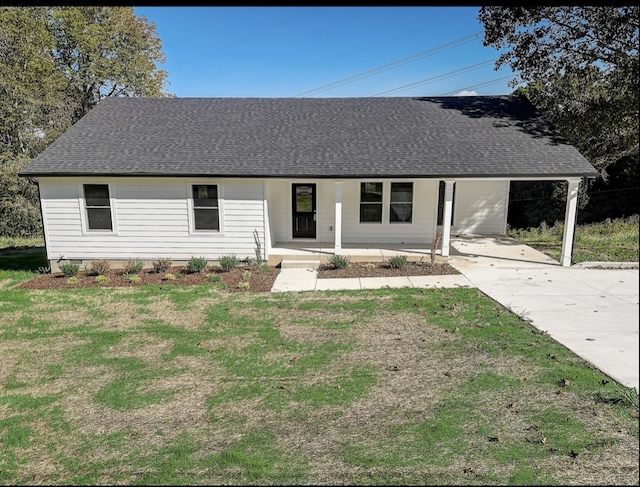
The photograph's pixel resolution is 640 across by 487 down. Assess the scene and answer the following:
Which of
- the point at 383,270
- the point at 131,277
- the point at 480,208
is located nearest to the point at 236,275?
the point at 131,277

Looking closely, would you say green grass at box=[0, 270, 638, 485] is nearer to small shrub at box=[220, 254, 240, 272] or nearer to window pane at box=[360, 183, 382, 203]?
small shrub at box=[220, 254, 240, 272]

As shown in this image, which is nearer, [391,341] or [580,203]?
[391,341]

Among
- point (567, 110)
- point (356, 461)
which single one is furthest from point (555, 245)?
point (356, 461)

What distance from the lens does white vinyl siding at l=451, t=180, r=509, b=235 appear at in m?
14.2

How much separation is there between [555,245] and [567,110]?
18.1 feet

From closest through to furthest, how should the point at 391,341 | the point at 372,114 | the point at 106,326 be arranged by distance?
the point at 391,341
the point at 106,326
the point at 372,114

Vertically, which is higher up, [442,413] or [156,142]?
[156,142]

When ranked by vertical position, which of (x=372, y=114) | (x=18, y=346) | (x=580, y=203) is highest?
(x=372, y=114)

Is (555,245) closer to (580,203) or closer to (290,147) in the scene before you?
(580,203)

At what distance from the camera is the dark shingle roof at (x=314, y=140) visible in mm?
10547

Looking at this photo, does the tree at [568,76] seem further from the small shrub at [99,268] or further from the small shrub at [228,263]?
the small shrub at [99,268]

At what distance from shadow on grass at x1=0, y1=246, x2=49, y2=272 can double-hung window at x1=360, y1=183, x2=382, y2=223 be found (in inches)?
377

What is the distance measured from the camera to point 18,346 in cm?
602

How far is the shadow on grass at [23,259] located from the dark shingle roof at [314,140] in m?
3.18
